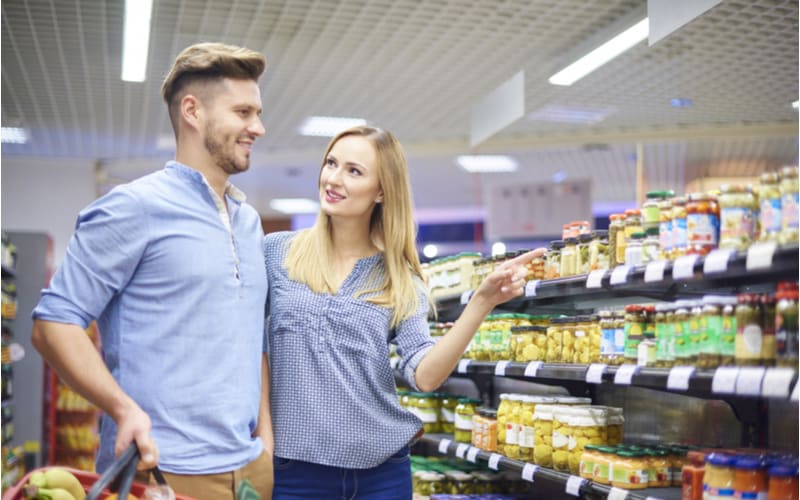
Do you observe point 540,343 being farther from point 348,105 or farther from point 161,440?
point 348,105

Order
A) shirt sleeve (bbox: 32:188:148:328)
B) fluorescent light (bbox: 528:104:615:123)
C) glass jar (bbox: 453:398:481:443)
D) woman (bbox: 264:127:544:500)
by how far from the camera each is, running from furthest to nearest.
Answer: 1. fluorescent light (bbox: 528:104:615:123)
2. glass jar (bbox: 453:398:481:443)
3. woman (bbox: 264:127:544:500)
4. shirt sleeve (bbox: 32:188:148:328)

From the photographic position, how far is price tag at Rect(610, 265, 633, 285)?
3.42 metres

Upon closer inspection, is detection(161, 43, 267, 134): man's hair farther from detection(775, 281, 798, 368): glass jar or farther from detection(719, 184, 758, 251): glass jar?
detection(775, 281, 798, 368): glass jar

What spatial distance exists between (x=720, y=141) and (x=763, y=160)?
1.40 metres

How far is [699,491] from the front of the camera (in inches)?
129

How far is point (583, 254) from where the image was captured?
13.5 ft

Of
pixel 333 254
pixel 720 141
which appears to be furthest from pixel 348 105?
pixel 333 254

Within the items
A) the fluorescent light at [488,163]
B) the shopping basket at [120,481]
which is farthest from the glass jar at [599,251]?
the fluorescent light at [488,163]

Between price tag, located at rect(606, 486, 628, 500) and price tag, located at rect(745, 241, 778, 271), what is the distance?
1.29 metres

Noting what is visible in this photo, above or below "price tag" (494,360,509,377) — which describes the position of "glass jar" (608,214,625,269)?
above

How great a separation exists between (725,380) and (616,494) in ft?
3.41

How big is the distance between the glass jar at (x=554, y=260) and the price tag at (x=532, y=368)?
1.28ft

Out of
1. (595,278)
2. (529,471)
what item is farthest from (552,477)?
(595,278)

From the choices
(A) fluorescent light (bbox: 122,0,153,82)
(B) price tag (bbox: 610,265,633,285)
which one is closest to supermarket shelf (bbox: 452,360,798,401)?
(B) price tag (bbox: 610,265,633,285)
